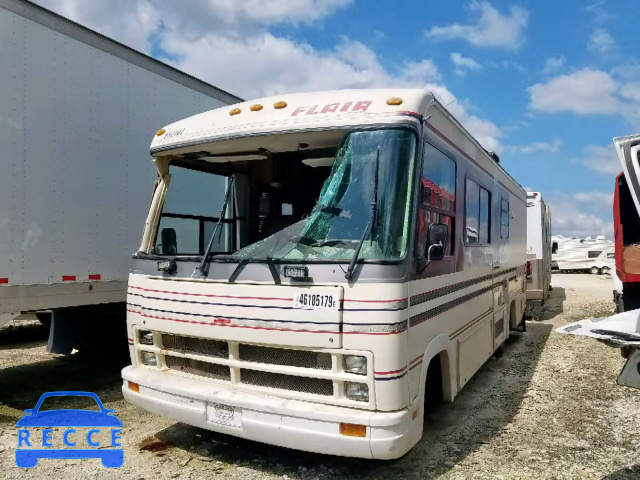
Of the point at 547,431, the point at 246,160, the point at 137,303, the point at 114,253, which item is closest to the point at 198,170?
the point at 246,160

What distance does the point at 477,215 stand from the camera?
19.4 ft

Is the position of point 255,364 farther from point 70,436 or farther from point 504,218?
point 504,218

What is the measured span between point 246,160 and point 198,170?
0.52 m

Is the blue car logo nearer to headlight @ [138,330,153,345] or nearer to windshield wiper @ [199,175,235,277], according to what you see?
headlight @ [138,330,153,345]

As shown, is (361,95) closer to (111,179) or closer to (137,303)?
(137,303)

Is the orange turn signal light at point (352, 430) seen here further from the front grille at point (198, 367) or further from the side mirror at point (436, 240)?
the side mirror at point (436, 240)

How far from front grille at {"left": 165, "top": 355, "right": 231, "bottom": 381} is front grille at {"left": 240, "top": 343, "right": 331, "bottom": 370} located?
0.25 m

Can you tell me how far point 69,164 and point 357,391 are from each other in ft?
13.9

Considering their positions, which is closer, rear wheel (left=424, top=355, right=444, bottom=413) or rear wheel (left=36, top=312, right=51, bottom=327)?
rear wheel (left=424, top=355, right=444, bottom=413)

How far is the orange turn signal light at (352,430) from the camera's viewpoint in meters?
3.47

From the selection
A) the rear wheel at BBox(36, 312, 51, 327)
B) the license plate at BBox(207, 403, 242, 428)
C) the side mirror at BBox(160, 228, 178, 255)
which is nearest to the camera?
the license plate at BBox(207, 403, 242, 428)

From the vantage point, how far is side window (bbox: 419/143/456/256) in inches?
158

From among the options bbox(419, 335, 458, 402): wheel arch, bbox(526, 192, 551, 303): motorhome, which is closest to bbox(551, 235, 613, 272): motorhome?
bbox(526, 192, 551, 303): motorhome

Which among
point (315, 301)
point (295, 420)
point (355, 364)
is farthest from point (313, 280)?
point (295, 420)
